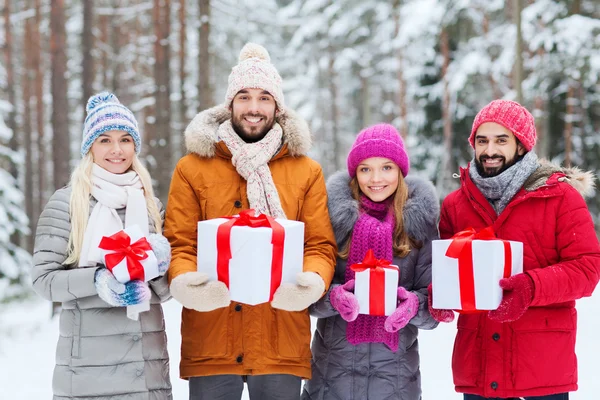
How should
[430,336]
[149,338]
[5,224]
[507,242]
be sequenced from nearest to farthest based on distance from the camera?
[507,242]
[149,338]
[430,336]
[5,224]

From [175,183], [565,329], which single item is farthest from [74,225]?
[565,329]

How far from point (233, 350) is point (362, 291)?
2.71 ft

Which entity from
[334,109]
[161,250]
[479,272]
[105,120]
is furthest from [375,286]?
[334,109]

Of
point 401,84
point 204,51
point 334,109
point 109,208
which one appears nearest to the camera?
point 109,208

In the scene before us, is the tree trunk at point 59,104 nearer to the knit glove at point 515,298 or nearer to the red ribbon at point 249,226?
the red ribbon at point 249,226

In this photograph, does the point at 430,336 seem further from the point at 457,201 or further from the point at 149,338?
the point at 149,338

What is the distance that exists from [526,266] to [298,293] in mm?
1291

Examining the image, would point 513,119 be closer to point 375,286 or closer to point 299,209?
point 375,286

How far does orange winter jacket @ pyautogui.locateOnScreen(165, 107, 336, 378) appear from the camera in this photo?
342 centimetres

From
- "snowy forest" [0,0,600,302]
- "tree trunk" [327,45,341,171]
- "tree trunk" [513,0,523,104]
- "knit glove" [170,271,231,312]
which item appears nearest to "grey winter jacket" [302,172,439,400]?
"knit glove" [170,271,231,312]

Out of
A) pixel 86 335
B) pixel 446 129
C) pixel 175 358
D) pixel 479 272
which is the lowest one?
pixel 175 358

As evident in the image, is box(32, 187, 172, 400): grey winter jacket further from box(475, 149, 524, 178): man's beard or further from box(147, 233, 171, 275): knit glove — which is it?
box(475, 149, 524, 178): man's beard

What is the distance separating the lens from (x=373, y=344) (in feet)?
11.3

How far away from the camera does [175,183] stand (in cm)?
360
